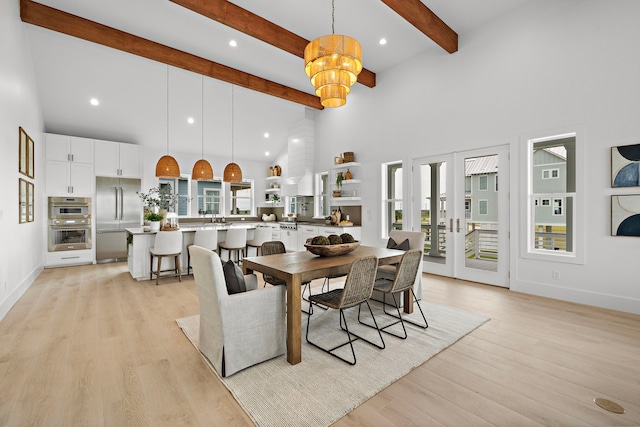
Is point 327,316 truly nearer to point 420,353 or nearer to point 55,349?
point 420,353

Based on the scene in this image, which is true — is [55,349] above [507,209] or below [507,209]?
below

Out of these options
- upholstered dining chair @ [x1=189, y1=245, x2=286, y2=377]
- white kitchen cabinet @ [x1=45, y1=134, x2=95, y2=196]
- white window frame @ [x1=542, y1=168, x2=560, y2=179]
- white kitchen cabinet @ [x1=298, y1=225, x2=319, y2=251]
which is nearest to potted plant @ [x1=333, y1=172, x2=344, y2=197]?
white kitchen cabinet @ [x1=298, y1=225, x2=319, y2=251]

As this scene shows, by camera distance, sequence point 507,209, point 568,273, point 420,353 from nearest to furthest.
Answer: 1. point 420,353
2. point 568,273
3. point 507,209

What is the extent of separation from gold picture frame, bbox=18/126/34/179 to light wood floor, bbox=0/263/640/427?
2010mm

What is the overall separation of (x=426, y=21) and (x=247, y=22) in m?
2.51

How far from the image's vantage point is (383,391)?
1995mm

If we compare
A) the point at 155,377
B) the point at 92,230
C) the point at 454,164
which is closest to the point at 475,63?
the point at 454,164

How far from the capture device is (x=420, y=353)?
2.48 meters

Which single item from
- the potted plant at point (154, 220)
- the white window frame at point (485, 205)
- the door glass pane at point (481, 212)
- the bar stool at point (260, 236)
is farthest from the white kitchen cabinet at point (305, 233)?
the white window frame at point (485, 205)

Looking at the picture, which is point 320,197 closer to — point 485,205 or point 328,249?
point 485,205

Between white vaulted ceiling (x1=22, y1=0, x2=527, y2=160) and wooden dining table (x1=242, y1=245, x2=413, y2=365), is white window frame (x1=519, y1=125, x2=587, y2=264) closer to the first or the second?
white vaulted ceiling (x1=22, y1=0, x2=527, y2=160)

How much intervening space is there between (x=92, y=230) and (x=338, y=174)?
17.9 feet

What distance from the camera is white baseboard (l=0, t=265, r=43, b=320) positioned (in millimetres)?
3396

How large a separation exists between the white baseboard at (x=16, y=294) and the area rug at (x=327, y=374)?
2088 millimetres
